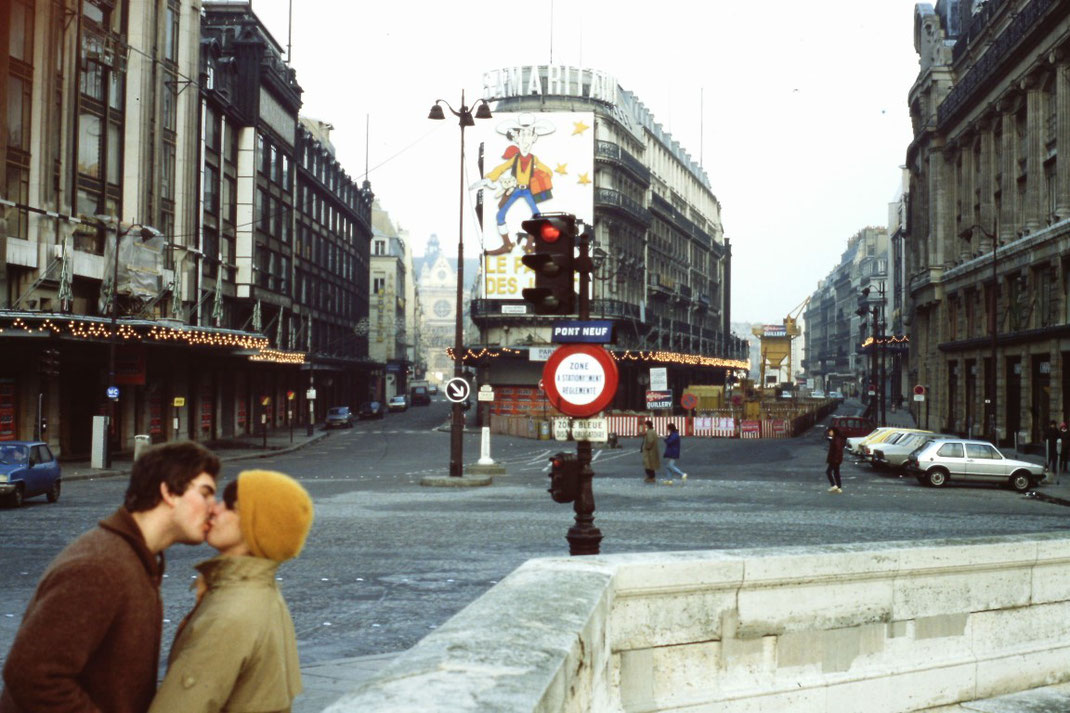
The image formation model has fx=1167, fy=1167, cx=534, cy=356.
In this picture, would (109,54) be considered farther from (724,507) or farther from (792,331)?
(792,331)

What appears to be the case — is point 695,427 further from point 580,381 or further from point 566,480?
point 566,480

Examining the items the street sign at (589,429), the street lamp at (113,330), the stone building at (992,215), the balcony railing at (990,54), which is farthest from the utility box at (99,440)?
the balcony railing at (990,54)

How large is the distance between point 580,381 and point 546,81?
74147mm

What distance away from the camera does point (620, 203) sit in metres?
84.4

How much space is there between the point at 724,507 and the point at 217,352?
3167 centimetres

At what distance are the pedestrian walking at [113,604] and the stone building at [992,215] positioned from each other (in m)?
41.8

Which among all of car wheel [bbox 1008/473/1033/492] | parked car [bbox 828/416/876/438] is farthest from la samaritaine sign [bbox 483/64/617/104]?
car wheel [bbox 1008/473/1033/492]

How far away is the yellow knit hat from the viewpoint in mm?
3244

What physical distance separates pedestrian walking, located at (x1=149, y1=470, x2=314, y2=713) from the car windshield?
20.3 meters

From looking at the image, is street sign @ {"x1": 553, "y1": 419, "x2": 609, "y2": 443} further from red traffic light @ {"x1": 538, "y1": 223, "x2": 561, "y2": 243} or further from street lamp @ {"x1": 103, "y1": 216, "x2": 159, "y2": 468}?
street lamp @ {"x1": 103, "y1": 216, "x2": 159, "y2": 468}

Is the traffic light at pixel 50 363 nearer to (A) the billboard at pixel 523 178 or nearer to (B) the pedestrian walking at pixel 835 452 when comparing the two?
(B) the pedestrian walking at pixel 835 452

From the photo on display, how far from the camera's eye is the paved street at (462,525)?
1131cm

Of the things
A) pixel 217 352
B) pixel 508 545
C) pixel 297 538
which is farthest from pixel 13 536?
pixel 217 352

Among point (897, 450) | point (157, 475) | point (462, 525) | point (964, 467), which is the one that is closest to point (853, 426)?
point (897, 450)
